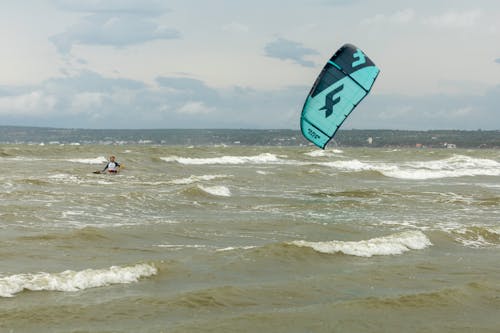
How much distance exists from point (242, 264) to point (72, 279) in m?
2.53

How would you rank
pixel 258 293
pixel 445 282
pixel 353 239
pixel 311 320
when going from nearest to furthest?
pixel 311 320 → pixel 258 293 → pixel 445 282 → pixel 353 239

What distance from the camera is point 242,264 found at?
9.64 meters

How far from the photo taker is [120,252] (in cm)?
1044

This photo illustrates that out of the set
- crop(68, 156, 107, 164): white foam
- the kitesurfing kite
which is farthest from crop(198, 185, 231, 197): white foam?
crop(68, 156, 107, 164): white foam

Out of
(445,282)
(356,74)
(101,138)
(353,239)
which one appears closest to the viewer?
(445,282)

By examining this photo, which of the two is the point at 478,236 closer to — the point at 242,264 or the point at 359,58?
the point at 359,58

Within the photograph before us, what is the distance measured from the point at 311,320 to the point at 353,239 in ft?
17.7

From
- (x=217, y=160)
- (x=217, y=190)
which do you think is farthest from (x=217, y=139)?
(x=217, y=190)

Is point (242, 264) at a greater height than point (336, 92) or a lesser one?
lesser

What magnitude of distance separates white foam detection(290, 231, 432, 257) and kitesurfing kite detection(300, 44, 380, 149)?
15.2 ft

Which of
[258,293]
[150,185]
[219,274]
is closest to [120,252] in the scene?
[219,274]

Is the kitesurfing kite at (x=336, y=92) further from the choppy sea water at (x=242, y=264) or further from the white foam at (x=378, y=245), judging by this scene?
the white foam at (x=378, y=245)

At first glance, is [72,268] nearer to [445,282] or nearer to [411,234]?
[445,282]

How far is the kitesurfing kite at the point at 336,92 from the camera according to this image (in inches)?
618
